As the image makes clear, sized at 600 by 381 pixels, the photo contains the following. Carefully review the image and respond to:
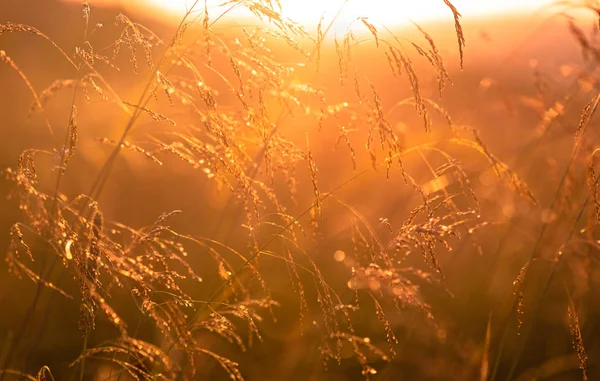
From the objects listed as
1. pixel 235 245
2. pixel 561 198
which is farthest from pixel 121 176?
pixel 561 198

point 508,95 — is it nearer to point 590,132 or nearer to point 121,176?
point 590,132

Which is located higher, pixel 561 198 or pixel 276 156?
pixel 276 156

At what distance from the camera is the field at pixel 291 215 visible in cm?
188

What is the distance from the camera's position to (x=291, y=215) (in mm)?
3830

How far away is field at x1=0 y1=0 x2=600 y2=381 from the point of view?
6.16ft

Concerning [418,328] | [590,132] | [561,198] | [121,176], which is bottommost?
[418,328]

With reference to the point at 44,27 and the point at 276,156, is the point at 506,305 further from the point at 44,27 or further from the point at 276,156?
the point at 44,27

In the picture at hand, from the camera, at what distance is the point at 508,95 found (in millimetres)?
2738

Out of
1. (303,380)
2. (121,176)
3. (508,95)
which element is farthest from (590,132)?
(121,176)

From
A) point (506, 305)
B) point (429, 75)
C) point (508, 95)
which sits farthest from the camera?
point (506, 305)

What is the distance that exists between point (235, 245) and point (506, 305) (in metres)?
2.00

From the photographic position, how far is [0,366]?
1894 mm

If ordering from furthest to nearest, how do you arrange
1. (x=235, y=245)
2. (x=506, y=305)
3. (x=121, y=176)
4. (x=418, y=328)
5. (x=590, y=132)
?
(x=121, y=176)
(x=235, y=245)
(x=506, y=305)
(x=418, y=328)
(x=590, y=132)

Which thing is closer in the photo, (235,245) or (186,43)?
(186,43)
